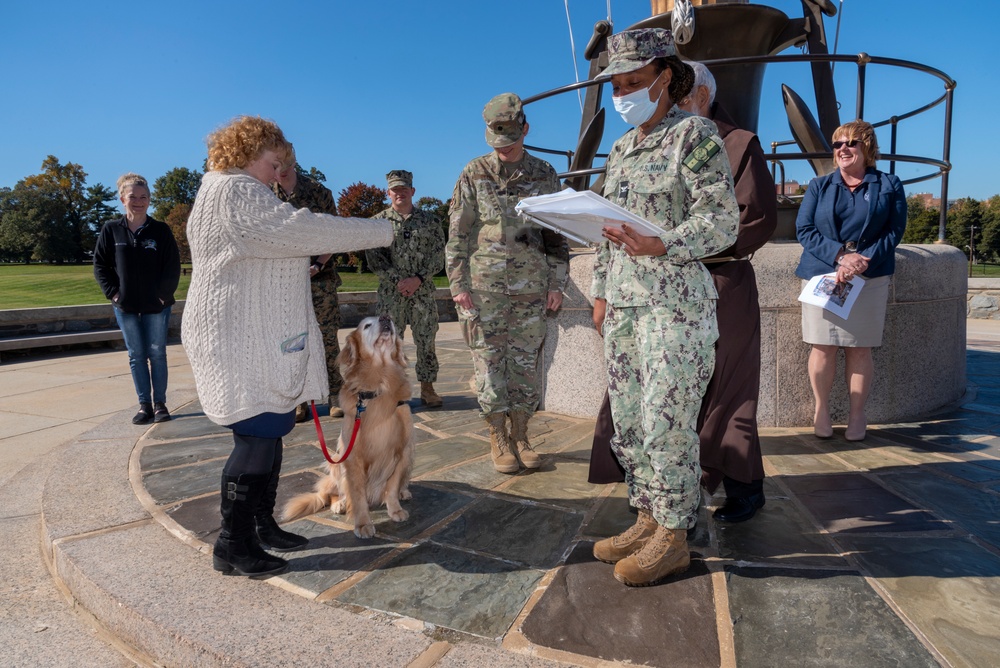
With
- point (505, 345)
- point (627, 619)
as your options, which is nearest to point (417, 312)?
point (505, 345)

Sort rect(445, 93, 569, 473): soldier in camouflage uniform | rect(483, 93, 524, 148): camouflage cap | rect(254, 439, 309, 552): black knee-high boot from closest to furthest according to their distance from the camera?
1. rect(254, 439, 309, 552): black knee-high boot
2. rect(483, 93, 524, 148): camouflage cap
3. rect(445, 93, 569, 473): soldier in camouflage uniform

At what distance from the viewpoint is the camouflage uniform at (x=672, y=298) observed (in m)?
2.19

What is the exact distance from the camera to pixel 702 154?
2184mm

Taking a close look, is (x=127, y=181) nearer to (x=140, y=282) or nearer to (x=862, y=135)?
(x=140, y=282)

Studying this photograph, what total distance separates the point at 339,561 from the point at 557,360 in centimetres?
279

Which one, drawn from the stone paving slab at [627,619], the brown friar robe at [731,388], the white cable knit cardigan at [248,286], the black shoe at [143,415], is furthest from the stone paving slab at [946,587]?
the black shoe at [143,415]

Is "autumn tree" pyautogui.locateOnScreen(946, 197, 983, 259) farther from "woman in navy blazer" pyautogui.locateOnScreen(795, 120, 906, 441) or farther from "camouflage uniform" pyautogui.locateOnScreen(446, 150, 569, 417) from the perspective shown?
"camouflage uniform" pyautogui.locateOnScreen(446, 150, 569, 417)

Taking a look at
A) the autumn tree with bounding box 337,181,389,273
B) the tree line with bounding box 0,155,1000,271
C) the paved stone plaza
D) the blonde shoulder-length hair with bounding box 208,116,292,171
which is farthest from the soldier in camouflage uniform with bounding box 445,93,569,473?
the autumn tree with bounding box 337,181,389,273

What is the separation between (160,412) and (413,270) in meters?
2.63

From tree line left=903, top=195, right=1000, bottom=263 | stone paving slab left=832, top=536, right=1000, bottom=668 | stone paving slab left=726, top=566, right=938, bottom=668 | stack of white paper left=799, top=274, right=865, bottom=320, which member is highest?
tree line left=903, top=195, right=1000, bottom=263

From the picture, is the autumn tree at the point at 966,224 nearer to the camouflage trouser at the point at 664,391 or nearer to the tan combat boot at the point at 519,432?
the tan combat boot at the point at 519,432

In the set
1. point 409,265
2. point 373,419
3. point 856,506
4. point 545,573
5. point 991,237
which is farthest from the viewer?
point 991,237

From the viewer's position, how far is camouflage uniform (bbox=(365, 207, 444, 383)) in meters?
5.89

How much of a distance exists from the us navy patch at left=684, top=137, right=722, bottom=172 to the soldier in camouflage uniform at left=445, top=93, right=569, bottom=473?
167cm
